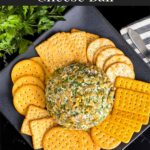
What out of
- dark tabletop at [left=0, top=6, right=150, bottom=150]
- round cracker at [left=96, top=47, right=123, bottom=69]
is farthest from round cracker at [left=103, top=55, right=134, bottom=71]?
dark tabletop at [left=0, top=6, right=150, bottom=150]

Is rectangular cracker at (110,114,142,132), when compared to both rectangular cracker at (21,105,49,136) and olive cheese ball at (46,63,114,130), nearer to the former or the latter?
olive cheese ball at (46,63,114,130)

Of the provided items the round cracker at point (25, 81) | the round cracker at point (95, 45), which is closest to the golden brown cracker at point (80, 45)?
the round cracker at point (95, 45)

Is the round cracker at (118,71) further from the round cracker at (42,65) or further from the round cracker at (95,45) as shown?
the round cracker at (42,65)

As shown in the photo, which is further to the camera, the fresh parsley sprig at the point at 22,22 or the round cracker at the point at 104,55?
the round cracker at the point at 104,55

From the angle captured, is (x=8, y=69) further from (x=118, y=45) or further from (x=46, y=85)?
(x=118, y=45)

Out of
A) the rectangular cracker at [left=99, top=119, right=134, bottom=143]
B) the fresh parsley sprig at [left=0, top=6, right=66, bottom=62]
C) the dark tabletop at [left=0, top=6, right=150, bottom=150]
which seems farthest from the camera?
the dark tabletop at [left=0, top=6, right=150, bottom=150]
